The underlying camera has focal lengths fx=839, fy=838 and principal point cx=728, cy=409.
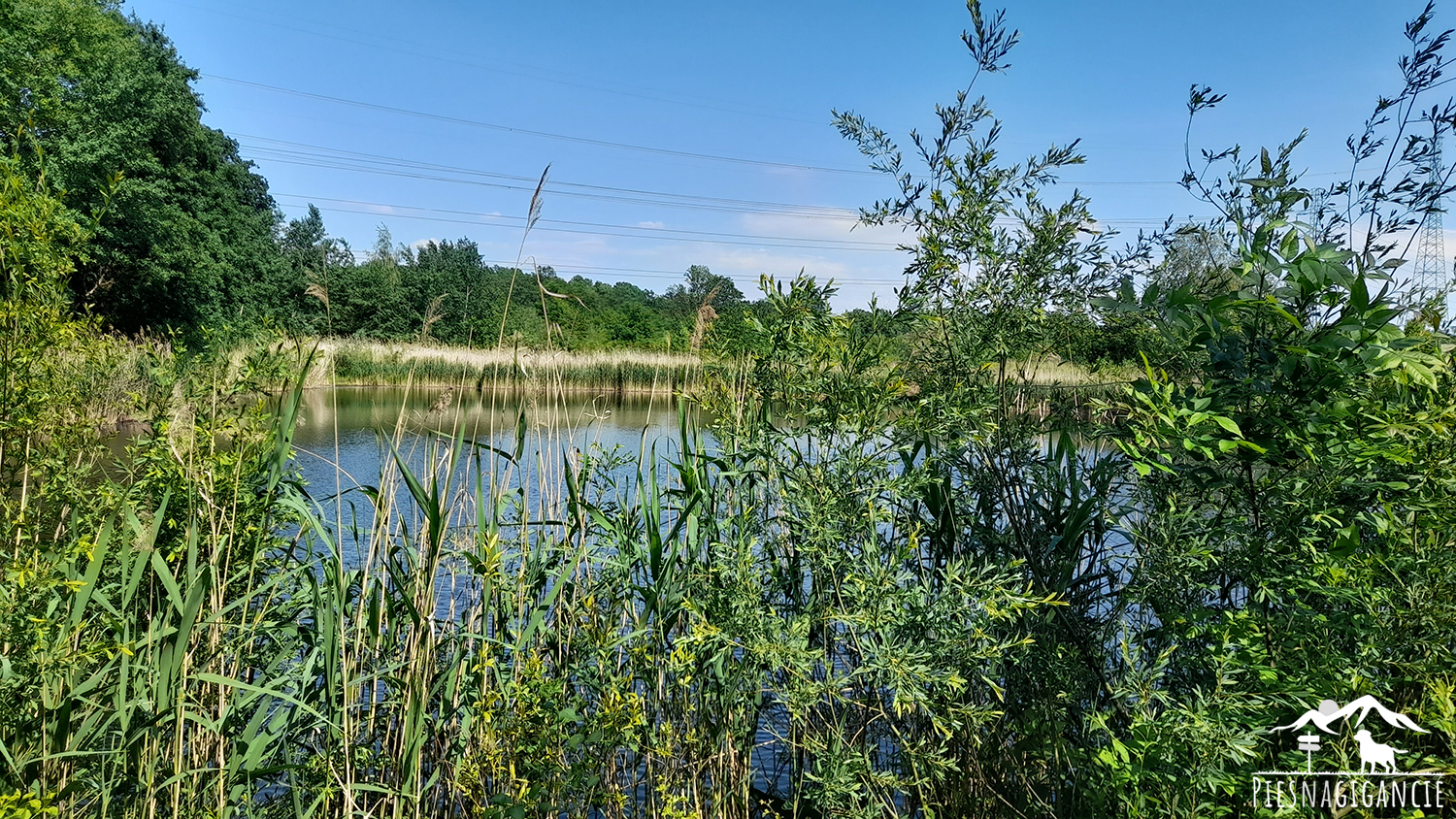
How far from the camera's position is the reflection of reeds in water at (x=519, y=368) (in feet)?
9.65

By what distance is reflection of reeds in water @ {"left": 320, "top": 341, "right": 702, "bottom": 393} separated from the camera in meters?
2.94

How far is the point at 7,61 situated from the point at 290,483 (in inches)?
973

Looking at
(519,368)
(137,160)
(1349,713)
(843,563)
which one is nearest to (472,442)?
(519,368)

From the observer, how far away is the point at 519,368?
2773 mm

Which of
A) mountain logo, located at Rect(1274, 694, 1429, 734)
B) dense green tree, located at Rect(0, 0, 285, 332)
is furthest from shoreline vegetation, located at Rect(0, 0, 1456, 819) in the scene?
dense green tree, located at Rect(0, 0, 285, 332)

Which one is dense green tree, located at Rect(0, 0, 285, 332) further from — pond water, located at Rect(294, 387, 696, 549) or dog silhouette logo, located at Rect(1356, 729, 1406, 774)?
dog silhouette logo, located at Rect(1356, 729, 1406, 774)

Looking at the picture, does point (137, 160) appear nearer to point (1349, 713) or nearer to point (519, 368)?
point (519, 368)

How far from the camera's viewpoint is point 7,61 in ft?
64.8
